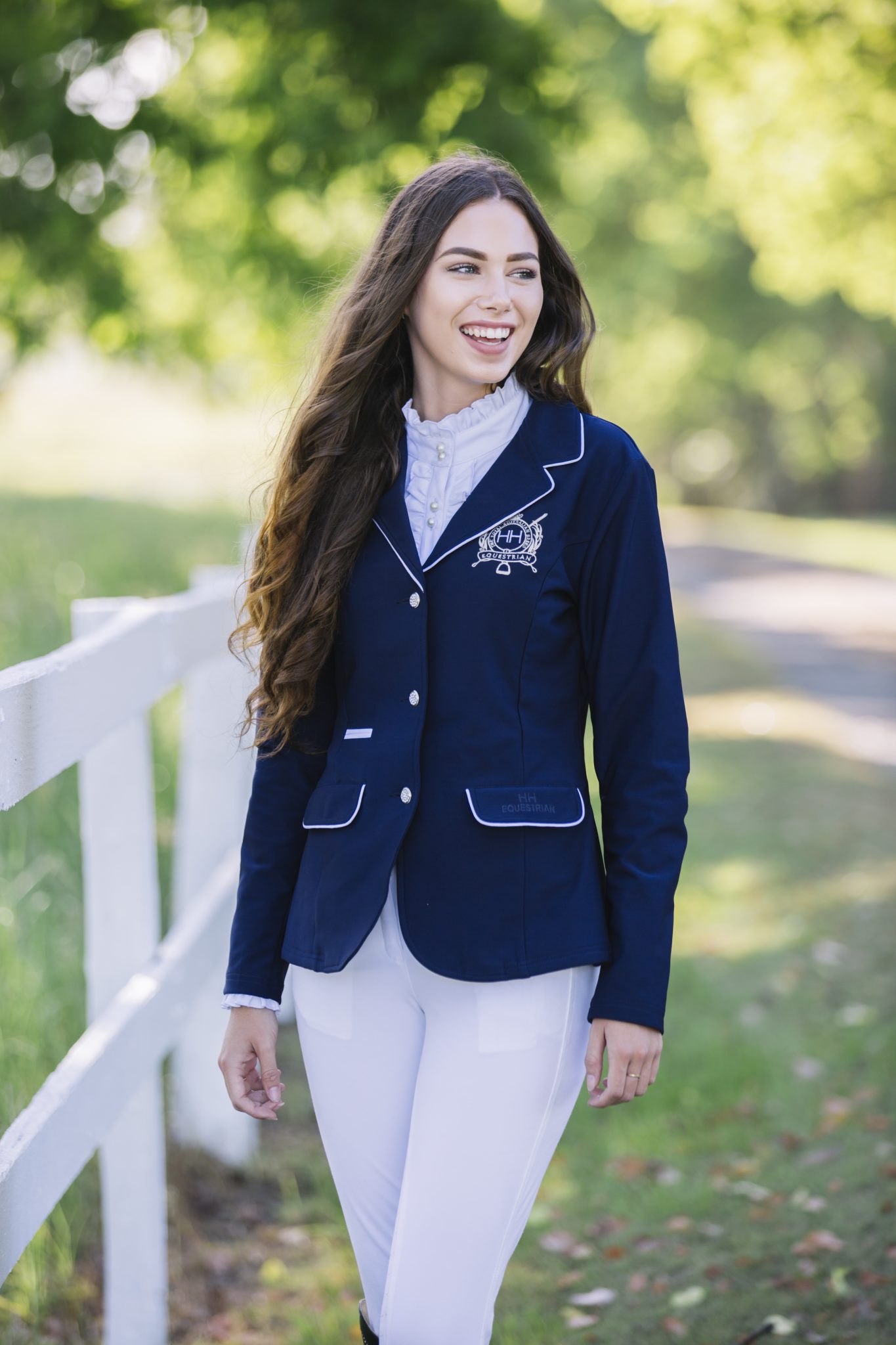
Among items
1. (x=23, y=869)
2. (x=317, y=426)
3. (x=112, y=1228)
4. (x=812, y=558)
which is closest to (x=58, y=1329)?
(x=112, y=1228)

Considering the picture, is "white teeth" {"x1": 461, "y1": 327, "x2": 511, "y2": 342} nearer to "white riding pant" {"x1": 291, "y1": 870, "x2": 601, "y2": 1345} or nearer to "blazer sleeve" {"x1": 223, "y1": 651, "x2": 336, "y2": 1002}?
"blazer sleeve" {"x1": 223, "y1": 651, "x2": 336, "y2": 1002}

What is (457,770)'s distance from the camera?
2.24 metres

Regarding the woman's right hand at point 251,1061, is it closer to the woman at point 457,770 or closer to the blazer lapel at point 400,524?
the woman at point 457,770

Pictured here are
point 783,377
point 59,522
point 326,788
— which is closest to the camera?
point 326,788

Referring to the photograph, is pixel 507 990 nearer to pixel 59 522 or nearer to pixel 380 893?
pixel 380 893

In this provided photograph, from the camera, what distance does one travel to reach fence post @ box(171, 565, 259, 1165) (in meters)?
4.33

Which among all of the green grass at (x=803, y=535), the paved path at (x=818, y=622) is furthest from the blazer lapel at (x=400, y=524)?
the green grass at (x=803, y=535)

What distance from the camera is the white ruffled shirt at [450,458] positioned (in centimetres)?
240

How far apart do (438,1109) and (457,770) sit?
520mm

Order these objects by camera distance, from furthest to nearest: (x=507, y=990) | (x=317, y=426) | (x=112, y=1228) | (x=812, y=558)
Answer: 1. (x=812, y=558)
2. (x=112, y=1228)
3. (x=317, y=426)
4. (x=507, y=990)

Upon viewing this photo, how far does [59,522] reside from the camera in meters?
8.10

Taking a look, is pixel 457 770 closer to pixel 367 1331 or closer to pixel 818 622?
pixel 367 1331

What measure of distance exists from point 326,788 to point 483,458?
2.03ft

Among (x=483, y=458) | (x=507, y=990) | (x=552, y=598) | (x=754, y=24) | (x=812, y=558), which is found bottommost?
(x=812, y=558)
